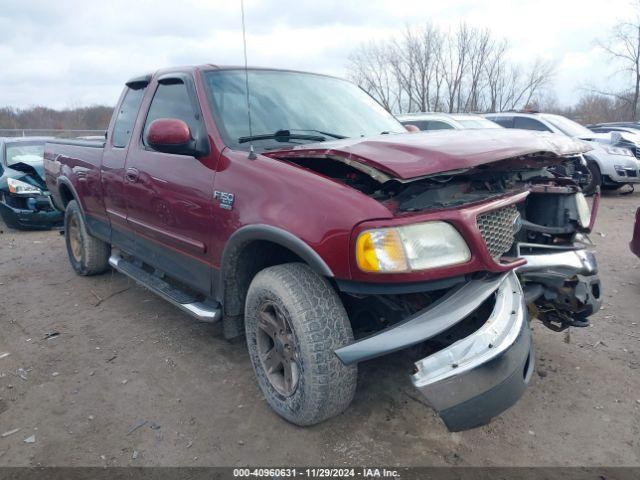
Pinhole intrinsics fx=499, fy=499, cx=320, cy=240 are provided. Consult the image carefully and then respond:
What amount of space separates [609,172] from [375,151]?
9490 mm

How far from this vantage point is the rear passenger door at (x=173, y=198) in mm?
3039

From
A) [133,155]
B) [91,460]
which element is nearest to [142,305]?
[133,155]

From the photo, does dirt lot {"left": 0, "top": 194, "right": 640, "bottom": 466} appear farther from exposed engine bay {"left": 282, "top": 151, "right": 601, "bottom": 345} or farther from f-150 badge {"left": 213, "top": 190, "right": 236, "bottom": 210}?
f-150 badge {"left": 213, "top": 190, "right": 236, "bottom": 210}

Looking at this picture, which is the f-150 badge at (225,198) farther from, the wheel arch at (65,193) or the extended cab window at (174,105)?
the wheel arch at (65,193)

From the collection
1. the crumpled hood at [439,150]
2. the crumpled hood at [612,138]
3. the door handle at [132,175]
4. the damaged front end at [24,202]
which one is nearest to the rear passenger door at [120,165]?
the door handle at [132,175]

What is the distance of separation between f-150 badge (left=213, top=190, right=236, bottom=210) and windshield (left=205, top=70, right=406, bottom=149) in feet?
1.06

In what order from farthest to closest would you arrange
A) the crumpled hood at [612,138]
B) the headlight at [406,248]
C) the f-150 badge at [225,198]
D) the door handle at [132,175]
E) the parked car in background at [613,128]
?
1. the parked car in background at [613,128]
2. the crumpled hood at [612,138]
3. the door handle at [132,175]
4. the f-150 badge at [225,198]
5. the headlight at [406,248]

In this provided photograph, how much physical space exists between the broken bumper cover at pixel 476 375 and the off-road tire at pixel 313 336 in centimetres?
47

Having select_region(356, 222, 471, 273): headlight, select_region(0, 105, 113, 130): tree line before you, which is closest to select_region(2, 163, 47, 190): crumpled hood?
select_region(356, 222, 471, 273): headlight

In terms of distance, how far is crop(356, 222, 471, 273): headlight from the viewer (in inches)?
83.4

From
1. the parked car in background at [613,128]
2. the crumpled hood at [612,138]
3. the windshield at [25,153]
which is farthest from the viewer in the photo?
the parked car in background at [613,128]

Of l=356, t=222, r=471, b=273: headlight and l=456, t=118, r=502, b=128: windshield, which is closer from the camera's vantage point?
l=356, t=222, r=471, b=273: headlight

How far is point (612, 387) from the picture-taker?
299 centimetres

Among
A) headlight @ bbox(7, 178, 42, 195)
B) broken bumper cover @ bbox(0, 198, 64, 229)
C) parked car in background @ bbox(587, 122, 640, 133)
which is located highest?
parked car in background @ bbox(587, 122, 640, 133)
